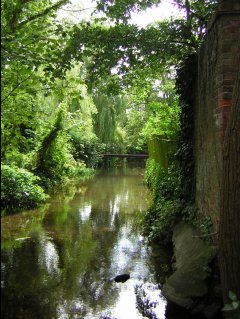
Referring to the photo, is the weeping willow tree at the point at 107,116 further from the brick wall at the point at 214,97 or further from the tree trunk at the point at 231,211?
the tree trunk at the point at 231,211

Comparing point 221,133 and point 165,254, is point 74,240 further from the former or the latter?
point 221,133

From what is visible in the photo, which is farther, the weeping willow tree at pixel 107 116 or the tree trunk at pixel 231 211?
the weeping willow tree at pixel 107 116

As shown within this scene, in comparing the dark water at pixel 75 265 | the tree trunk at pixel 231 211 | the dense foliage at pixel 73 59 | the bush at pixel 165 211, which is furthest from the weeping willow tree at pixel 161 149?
the tree trunk at pixel 231 211

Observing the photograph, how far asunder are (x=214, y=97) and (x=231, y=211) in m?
1.95

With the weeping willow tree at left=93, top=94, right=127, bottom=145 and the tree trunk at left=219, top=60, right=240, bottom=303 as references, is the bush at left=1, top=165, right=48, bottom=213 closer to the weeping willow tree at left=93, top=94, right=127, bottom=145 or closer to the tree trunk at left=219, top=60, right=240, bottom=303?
the tree trunk at left=219, top=60, right=240, bottom=303

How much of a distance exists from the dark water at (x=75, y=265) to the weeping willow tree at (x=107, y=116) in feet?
53.0

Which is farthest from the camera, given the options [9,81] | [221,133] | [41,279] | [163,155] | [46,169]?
[46,169]

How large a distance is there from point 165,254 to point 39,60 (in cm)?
465

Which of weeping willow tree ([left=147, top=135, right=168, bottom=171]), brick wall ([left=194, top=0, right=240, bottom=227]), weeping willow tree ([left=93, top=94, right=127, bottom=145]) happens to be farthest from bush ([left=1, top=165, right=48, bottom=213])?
weeping willow tree ([left=93, top=94, right=127, bottom=145])

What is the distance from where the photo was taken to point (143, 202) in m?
12.5

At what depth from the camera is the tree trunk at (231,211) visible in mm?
3812

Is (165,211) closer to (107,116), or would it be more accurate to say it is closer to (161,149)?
(161,149)

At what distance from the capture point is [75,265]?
600 cm

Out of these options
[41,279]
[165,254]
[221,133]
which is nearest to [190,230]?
[165,254]
